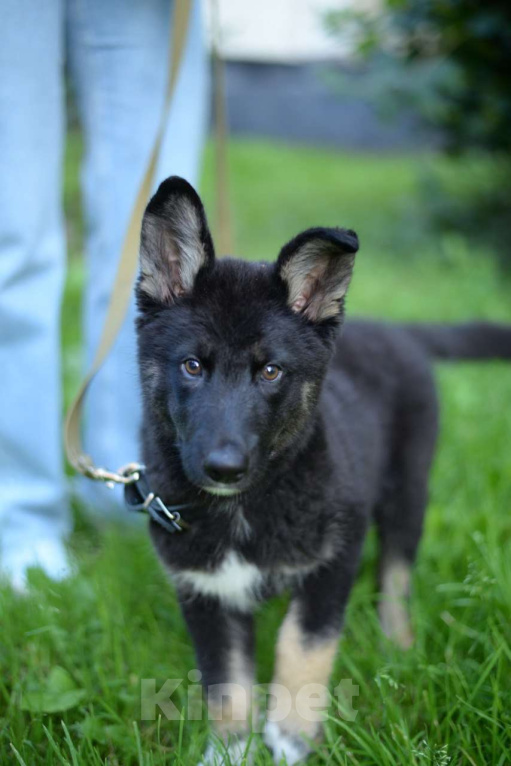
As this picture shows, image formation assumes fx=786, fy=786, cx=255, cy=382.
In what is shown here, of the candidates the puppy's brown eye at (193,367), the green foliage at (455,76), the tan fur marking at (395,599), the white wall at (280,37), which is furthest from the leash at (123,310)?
the white wall at (280,37)

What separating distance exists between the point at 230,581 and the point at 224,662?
0.26m

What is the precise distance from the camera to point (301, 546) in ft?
8.06

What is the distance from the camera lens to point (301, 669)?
95.0 inches

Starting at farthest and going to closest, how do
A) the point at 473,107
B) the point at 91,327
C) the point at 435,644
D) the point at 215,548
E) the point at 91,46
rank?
the point at 473,107 < the point at 91,327 < the point at 91,46 < the point at 435,644 < the point at 215,548

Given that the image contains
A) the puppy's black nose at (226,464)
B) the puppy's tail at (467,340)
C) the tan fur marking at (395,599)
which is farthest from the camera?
the puppy's tail at (467,340)

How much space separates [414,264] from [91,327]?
18.5 ft

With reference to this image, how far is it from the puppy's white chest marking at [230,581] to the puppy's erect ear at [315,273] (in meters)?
→ 0.80

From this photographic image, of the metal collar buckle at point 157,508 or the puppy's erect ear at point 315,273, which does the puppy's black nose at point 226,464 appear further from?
the puppy's erect ear at point 315,273

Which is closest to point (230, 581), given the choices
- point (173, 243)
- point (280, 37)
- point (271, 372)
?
point (271, 372)

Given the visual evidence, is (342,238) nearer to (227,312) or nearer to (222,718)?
(227,312)

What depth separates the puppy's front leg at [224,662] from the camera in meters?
2.42

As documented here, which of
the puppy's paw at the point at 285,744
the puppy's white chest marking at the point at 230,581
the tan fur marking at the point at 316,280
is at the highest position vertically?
the tan fur marking at the point at 316,280

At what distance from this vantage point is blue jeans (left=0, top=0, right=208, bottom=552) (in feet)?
9.36

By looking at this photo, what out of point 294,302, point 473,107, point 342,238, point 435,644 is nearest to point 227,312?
point 294,302
